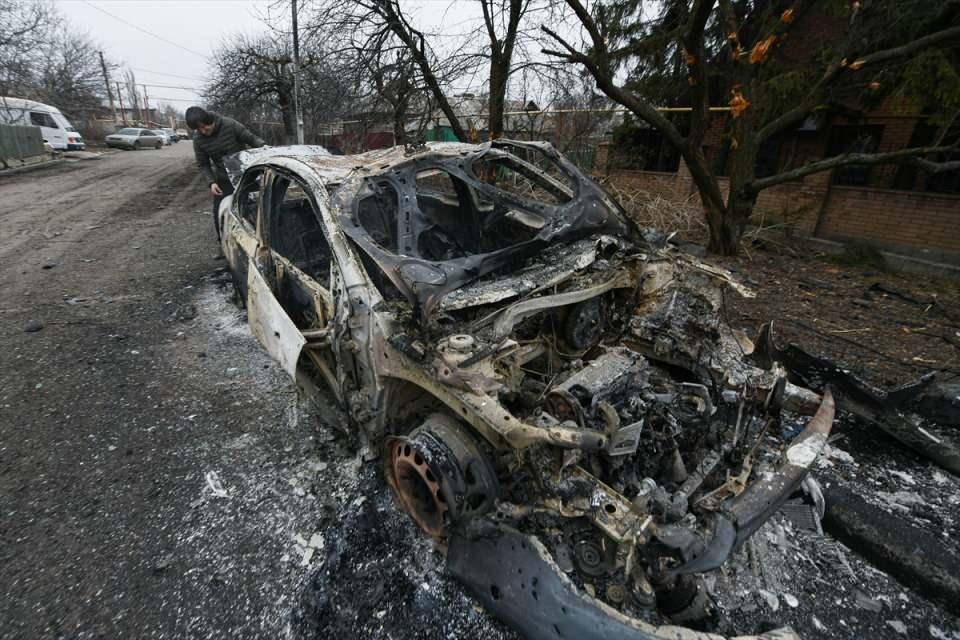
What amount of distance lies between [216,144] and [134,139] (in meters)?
24.6

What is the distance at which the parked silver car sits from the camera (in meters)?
23.9

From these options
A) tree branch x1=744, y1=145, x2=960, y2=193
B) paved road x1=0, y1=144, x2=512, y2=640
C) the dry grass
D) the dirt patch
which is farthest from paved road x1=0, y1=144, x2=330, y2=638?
the dry grass

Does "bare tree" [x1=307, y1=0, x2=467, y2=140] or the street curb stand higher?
"bare tree" [x1=307, y1=0, x2=467, y2=140]

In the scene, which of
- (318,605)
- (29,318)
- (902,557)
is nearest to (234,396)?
(318,605)

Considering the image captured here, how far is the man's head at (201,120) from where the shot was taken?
5.36m

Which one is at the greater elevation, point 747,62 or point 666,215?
point 747,62

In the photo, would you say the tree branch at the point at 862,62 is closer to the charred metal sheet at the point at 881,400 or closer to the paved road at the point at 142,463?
the charred metal sheet at the point at 881,400

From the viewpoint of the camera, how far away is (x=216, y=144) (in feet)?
18.7

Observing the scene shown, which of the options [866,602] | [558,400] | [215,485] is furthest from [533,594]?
[215,485]

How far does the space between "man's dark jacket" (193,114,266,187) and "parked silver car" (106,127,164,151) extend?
24.2 metres

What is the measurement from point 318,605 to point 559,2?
25.7ft

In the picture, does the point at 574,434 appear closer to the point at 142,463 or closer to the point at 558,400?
the point at 558,400

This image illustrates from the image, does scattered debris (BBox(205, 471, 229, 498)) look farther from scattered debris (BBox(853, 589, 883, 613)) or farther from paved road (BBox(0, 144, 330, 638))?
scattered debris (BBox(853, 589, 883, 613))

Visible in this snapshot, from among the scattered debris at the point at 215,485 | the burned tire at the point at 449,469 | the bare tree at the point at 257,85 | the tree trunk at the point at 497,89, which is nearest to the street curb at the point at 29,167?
the bare tree at the point at 257,85
